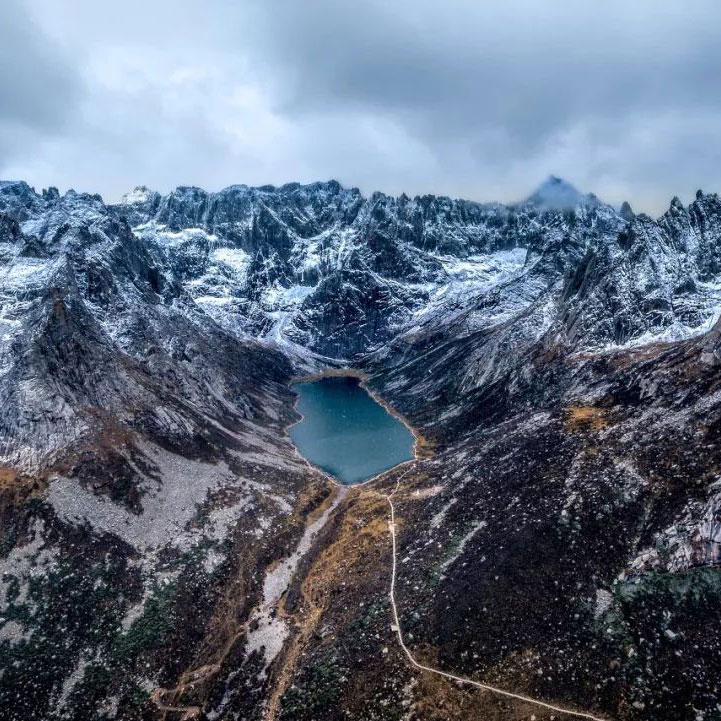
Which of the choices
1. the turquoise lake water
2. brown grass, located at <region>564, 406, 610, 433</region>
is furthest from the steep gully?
brown grass, located at <region>564, 406, 610, 433</region>

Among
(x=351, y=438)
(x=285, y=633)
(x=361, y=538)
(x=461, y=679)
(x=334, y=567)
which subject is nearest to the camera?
→ (x=461, y=679)

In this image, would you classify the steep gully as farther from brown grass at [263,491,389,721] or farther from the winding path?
brown grass at [263,491,389,721]

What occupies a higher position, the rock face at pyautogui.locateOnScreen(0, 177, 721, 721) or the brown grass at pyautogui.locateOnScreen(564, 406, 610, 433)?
the brown grass at pyautogui.locateOnScreen(564, 406, 610, 433)

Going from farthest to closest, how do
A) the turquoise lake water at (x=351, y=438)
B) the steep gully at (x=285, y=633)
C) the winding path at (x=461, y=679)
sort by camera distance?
the turquoise lake water at (x=351, y=438)
the steep gully at (x=285, y=633)
the winding path at (x=461, y=679)

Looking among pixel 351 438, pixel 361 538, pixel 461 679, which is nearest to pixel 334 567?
pixel 361 538

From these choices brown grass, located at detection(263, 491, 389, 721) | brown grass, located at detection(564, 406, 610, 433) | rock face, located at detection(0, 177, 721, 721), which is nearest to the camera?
rock face, located at detection(0, 177, 721, 721)

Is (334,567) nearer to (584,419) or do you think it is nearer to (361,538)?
(361,538)

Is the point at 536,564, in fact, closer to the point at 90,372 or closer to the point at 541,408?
the point at 541,408

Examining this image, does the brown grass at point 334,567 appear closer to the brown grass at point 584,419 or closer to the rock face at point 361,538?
the rock face at point 361,538

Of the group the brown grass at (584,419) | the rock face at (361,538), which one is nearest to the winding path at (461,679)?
the rock face at (361,538)

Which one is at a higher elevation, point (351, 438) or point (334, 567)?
point (351, 438)
